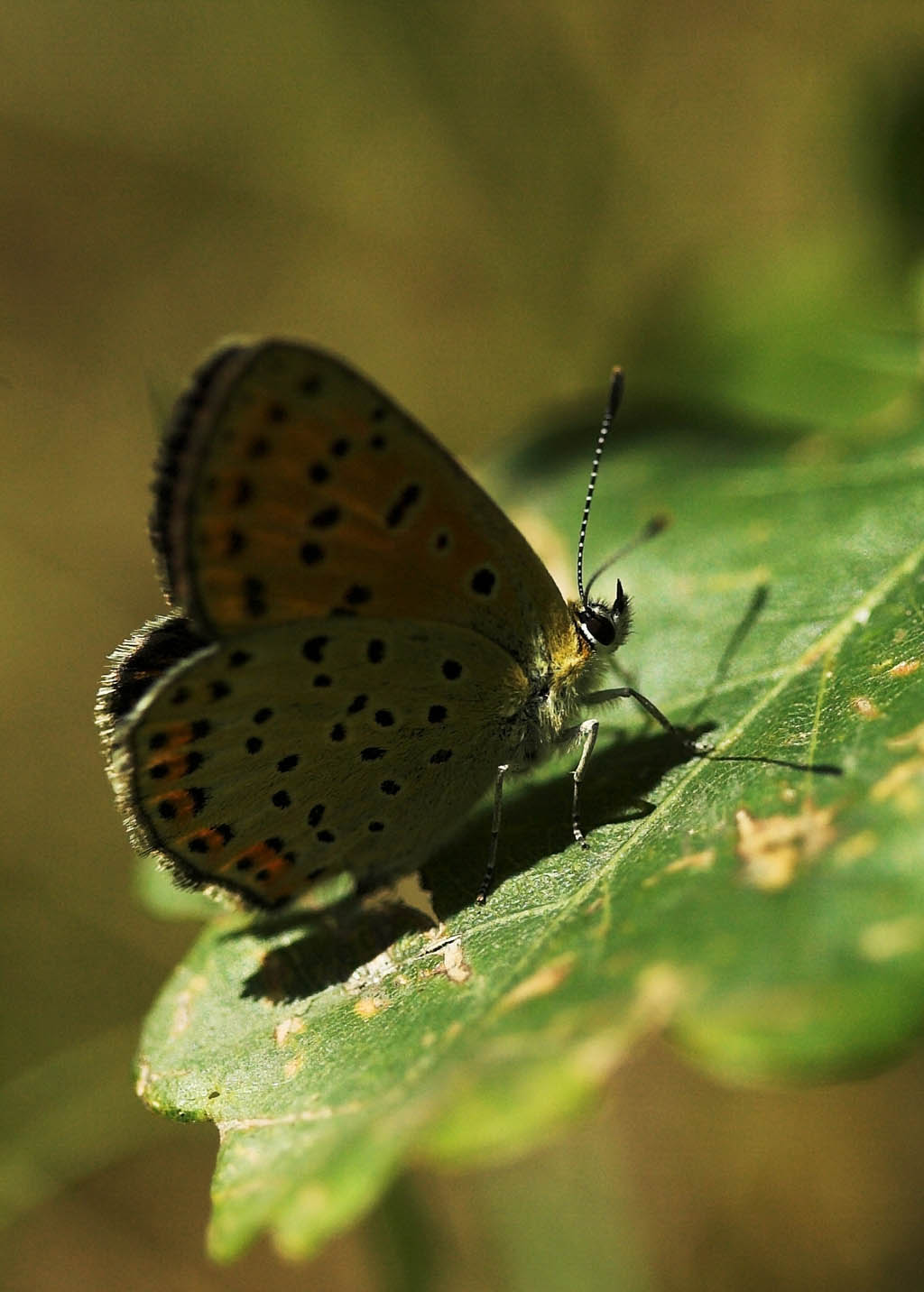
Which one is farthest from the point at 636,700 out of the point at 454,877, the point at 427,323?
the point at 427,323

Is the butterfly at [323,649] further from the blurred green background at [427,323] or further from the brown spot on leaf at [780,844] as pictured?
the brown spot on leaf at [780,844]

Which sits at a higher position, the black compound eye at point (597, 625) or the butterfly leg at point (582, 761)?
the black compound eye at point (597, 625)

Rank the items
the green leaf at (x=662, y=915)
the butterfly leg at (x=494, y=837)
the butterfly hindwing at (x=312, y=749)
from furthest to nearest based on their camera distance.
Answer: the butterfly leg at (x=494, y=837)
the butterfly hindwing at (x=312, y=749)
the green leaf at (x=662, y=915)

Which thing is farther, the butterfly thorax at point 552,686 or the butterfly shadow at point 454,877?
the butterfly thorax at point 552,686

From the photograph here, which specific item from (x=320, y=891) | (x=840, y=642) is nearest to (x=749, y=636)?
(x=840, y=642)

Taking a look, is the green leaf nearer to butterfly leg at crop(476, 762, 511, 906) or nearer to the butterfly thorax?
butterfly leg at crop(476, 762, 511, 906)

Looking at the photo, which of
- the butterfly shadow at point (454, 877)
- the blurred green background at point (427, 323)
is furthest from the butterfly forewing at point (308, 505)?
the butterfly shadow at point (454, 877)

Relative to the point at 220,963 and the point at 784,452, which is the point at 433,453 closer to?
the point at 220,963

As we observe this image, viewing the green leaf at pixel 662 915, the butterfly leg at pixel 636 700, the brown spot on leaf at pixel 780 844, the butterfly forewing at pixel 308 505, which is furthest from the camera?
the butterfly leg at pixel 636 700
